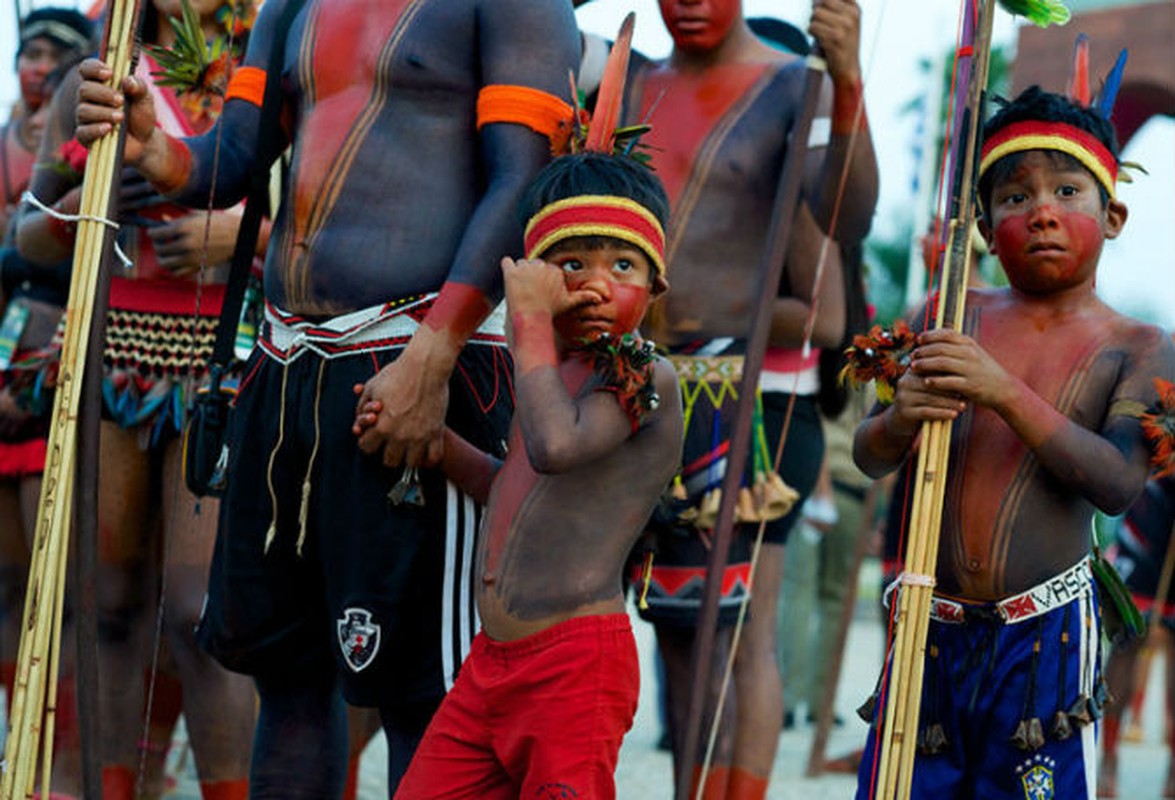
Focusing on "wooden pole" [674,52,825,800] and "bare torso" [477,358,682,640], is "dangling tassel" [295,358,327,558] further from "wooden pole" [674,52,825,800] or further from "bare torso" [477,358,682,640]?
"wooden pole" [674,52,825,800]

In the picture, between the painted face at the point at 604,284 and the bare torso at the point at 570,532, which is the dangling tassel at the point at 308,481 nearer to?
the bare torso at the point at 570,532

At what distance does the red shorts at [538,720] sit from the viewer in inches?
112

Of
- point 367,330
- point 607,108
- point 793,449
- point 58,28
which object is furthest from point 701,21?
point 58,28

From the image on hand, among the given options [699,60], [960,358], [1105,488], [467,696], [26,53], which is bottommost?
[467,696]

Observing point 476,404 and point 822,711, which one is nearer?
point 476,404

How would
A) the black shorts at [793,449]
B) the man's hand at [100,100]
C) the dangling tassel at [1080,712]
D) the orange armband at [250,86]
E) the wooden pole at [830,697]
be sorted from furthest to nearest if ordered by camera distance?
the wooden pole at [830,697]
the black shorts at [793,449]
the orange armband at [250,86]
the man's hand at [100,100]
the dangling tassel at [1080,712]

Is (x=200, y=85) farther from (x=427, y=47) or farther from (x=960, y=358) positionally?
(x=960, y=358)

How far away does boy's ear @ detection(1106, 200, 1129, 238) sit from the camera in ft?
10.6

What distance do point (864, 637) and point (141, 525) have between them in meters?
10.4

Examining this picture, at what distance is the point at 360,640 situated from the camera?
124 inches

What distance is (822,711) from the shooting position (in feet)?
21.4

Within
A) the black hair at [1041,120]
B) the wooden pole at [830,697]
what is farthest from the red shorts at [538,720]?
the wooden pole at [830,697]

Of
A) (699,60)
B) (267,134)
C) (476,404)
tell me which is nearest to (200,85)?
(267,134)

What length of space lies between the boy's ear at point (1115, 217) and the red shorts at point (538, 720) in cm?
120
